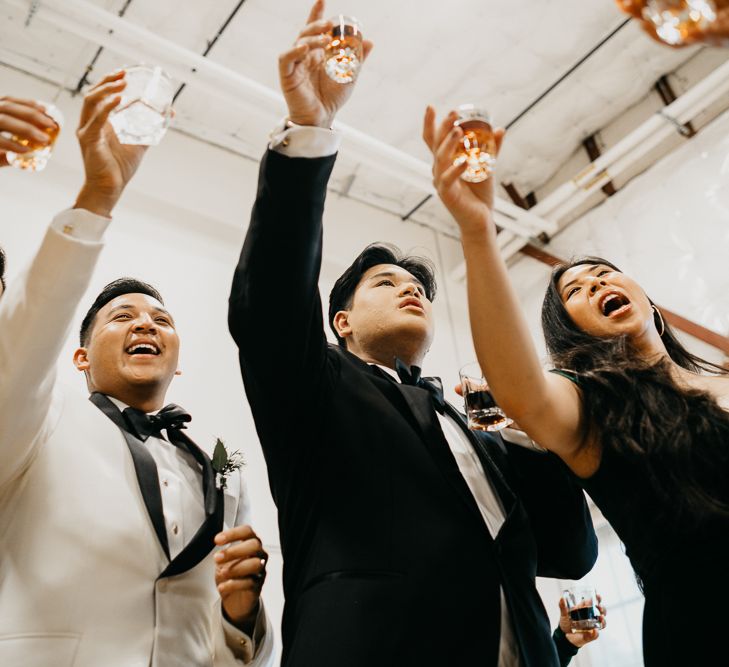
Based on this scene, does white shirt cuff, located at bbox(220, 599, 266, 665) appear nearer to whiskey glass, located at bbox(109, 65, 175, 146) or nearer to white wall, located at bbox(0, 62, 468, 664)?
whiskey glass, located at bbox(109, 65, 175, 146)

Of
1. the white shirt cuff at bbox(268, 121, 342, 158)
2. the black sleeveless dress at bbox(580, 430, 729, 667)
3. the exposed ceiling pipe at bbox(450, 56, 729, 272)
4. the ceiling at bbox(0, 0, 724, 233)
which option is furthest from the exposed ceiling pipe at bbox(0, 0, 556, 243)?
the black sleeveless dress at bbox(580, 430, 729, 667)

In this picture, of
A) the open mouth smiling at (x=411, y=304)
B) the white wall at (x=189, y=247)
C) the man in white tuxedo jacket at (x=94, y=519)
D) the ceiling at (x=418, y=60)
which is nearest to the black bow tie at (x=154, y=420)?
the man in white tuxedo jacket at (x=94, y=519)

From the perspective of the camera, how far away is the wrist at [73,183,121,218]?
138 centimetres

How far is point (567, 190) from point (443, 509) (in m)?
4.60

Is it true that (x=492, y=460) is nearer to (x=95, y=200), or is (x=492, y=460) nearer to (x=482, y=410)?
(x=482, y=410)

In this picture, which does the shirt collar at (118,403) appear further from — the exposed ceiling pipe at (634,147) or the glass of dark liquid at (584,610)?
the exposed ceiling pipe at (634,147)

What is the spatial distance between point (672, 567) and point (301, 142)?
41.3 inches

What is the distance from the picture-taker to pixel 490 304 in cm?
133

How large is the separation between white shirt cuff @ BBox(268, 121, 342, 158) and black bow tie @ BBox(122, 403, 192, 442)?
912 millimetres

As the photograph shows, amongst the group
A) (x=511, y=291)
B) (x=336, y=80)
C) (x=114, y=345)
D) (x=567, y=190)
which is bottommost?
(x=511, y=291)

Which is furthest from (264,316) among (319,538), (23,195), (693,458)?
(23,195)

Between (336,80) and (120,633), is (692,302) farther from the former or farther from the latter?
(120,633)

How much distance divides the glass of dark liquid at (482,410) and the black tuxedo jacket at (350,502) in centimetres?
26

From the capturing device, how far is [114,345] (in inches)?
85.2
